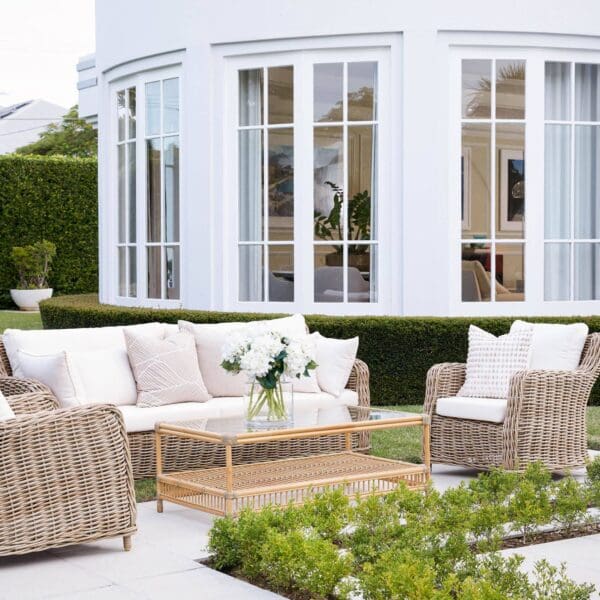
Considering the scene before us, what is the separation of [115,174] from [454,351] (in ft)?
13.4

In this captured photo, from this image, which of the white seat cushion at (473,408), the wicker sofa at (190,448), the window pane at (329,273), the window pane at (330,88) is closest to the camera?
the wicker sofa at (190,448)

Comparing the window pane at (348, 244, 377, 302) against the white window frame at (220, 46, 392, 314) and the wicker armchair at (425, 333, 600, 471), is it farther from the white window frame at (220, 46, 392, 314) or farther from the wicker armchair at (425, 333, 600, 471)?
the wicker armchair at (425, 333, 600, 471)

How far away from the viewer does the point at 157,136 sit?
11.2m

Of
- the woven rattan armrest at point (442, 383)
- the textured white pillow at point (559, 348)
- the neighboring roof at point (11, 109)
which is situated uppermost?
the neighboring roof at point (11, 109)

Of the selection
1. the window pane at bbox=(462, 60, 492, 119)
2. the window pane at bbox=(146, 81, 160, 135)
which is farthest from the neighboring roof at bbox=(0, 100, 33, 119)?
the window pane at bbox=(462, 60, 492, 119)

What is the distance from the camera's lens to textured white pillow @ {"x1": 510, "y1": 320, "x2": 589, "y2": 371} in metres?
7.19

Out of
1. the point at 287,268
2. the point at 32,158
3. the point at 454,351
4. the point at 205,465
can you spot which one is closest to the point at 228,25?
the point at 287,268

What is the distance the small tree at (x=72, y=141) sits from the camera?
120ft

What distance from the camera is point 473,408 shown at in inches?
276

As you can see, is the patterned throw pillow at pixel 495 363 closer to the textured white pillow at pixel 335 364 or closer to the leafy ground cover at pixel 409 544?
the textured white pillow at pixel 335 364

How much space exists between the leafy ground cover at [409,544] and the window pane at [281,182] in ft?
17.2

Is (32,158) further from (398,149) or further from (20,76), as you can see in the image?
(20,76)

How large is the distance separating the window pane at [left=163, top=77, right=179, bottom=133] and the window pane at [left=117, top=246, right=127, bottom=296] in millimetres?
1401

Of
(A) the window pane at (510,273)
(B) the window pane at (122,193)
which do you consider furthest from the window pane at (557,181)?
(B) the window pane at (122,193)
